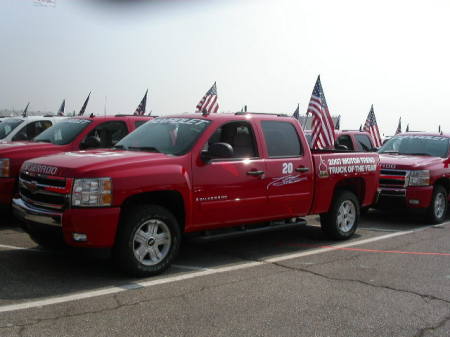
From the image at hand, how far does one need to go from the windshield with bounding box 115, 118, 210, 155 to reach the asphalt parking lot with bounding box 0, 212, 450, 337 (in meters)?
1.48

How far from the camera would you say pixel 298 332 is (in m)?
4.32

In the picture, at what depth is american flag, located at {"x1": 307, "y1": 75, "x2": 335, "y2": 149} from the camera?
A: 490 inches

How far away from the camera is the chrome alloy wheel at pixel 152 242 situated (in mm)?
5691

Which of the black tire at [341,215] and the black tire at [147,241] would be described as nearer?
the black tire at [147,241]

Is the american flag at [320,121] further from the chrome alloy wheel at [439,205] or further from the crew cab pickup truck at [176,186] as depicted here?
the crew cab pickup truck at [176,186]

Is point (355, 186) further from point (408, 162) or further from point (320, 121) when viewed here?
point (320, 121)

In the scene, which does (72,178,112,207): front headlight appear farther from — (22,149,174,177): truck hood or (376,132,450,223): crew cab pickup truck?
(376,132,450,223): crew cab pickup truck

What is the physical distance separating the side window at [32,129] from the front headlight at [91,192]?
6168 mm

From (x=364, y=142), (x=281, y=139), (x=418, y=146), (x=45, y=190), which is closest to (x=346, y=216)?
(x=281, y=139)

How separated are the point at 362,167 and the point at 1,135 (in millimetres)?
8560

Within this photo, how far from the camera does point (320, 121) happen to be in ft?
41.8

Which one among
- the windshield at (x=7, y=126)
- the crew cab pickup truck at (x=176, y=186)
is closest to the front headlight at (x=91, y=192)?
the crew cab pickup truck at (x=176, y=186)

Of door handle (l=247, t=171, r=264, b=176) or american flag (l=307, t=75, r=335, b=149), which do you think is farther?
american flag (l=307, t=75, r=335, b=149)

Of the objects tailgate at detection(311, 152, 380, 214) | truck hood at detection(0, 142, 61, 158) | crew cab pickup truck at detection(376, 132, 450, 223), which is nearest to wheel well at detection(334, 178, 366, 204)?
tailgate at detection(311, 152, 380, 214)
